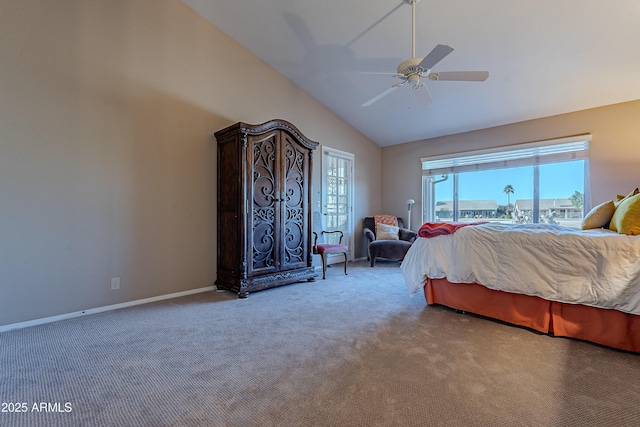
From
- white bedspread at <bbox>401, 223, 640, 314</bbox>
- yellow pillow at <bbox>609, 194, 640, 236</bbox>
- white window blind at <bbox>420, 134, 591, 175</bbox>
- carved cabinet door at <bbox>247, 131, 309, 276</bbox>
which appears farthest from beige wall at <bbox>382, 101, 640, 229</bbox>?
carved cabinet door at <bbox>247, 131, 309, 276</bbox>

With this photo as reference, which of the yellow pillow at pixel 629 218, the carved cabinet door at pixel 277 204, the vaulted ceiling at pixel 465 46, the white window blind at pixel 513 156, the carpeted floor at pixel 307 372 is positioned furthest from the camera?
the white window blind at pixel 513 156

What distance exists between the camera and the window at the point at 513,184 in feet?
14.6

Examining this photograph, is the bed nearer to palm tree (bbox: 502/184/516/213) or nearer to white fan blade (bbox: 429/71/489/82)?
white fan blade (bbox: 429/71/489/82)

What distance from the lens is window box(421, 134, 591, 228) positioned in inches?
175

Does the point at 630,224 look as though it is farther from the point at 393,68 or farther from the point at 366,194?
the point at 366,194

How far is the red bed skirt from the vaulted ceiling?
7.81 ft

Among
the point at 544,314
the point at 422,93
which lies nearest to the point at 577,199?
the point at 544,314

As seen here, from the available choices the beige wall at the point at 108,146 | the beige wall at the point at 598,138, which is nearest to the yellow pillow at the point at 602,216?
the beige wall at the point at 598,138

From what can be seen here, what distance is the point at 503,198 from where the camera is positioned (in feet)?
17.0

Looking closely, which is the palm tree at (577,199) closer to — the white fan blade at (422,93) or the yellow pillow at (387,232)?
the yellow pillow at (387,232)

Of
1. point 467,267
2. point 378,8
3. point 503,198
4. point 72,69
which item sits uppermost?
point 378,8

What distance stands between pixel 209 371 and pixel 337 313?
53.9 inches

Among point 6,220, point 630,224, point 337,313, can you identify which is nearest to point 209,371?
point 337,313

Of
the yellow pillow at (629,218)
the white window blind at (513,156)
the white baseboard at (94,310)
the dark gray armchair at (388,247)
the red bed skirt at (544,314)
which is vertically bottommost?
the white baseboard at (94,310)
